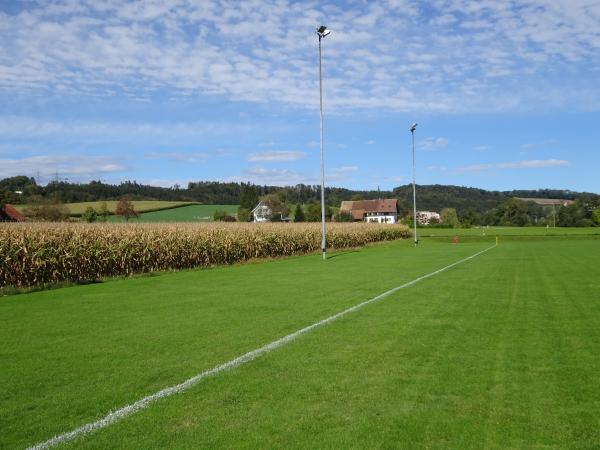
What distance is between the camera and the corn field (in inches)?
695

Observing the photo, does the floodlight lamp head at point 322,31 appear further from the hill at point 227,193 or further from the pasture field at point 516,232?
the pasture field at point 516,232

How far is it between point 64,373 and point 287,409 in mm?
3037

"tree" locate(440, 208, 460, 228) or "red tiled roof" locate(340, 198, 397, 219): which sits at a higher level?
"red tiled roof" locate(340, 198, 397, 219)

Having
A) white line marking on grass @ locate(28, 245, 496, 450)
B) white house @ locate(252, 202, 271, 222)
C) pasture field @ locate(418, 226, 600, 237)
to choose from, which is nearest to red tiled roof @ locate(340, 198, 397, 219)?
white house @ locate(252, 202, 271, 222)

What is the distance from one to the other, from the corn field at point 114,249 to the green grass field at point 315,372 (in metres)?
5.42

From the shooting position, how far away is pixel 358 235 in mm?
51250

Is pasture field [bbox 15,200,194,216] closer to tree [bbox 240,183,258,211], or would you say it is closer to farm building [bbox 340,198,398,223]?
tree [bbox 240,183,258,211]

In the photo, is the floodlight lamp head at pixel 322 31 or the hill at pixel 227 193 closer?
the floodlight lamp head at pixel 322 31

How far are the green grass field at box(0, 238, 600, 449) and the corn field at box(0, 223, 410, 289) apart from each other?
17.8 feet

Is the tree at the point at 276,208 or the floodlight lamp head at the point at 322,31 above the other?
the floodlight lamp head at the point at 322,31

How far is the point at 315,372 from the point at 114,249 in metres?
16.4

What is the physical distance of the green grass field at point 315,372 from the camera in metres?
4.59

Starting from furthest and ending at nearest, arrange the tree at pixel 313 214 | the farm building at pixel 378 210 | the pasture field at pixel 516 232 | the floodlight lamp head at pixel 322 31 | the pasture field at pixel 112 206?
the farm building at pixel 378 210 < the tree at pixel 313 214 < the pasture field at pixel 516 232 < the pasture field at pixel 112 206 < the floodlight lamp head at pixel 322 31

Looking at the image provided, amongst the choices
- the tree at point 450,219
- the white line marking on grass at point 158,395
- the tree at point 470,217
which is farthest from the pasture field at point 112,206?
the tree at point 470,217
